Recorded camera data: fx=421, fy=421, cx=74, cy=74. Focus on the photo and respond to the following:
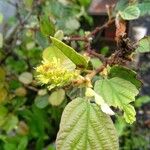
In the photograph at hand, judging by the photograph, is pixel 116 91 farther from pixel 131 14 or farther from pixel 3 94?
pixel 3 94

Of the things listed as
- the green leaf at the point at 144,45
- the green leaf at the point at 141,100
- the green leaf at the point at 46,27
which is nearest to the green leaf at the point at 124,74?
the green leaf at the point at 144,45

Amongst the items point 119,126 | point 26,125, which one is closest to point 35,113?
Result: point 26,125

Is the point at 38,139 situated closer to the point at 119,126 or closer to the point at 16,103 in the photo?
the point at 16,103

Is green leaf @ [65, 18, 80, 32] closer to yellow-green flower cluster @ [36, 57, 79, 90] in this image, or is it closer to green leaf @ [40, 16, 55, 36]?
green leaf @ [40, 16, 55, 36]

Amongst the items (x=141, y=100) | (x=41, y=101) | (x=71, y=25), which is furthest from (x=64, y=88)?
(x=141, y=100)

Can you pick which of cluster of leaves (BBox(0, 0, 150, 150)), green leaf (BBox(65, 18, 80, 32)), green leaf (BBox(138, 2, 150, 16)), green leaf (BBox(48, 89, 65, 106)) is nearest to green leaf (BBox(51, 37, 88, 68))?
cluster of leaves (BBox(0, 0, 150, 150))

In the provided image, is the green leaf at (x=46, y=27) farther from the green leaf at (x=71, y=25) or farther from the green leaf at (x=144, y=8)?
the green leaf at (x=71, y=25)
